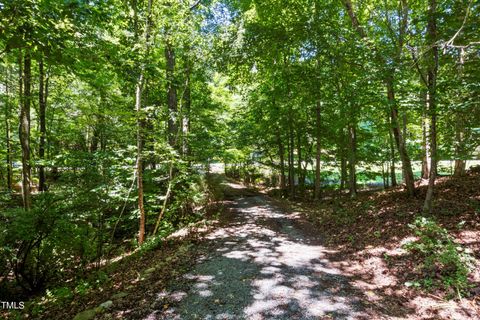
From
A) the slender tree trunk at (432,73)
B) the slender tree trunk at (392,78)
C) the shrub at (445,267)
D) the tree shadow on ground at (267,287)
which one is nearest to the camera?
the tree shadow on ground at (267,287)

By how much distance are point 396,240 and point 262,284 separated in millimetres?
3062

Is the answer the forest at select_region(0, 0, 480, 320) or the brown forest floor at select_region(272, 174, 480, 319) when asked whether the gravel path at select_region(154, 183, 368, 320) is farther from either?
the brown forest floor at select_region(272, 174, 480, 319)

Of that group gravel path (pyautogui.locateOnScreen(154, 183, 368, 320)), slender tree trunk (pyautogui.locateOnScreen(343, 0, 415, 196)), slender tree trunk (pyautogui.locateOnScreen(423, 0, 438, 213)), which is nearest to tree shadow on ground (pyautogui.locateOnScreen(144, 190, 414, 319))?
gravel path (pyautogui.locateOnScreen(154, 183, 368, 320))

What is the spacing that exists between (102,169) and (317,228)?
6.04 m

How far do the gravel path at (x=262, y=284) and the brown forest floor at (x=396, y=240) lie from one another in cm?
43

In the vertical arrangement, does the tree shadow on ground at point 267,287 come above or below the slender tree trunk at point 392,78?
below

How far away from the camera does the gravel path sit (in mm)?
3402

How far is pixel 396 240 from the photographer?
529 cm

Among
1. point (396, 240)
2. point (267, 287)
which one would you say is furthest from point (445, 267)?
point (267, 287)

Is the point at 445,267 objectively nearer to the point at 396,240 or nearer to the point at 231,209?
the point at 396,240

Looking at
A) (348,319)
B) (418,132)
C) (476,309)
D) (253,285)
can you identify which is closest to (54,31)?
(253,285)

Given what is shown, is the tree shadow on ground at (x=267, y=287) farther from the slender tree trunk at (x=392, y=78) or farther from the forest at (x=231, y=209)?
the slender tree trunk at (x=392, y=78)

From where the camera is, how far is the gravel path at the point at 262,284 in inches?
134

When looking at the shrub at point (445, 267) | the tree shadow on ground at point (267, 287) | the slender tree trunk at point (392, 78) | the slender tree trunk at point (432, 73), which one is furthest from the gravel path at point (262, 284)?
the slender tree trunk at point (392, 78)
